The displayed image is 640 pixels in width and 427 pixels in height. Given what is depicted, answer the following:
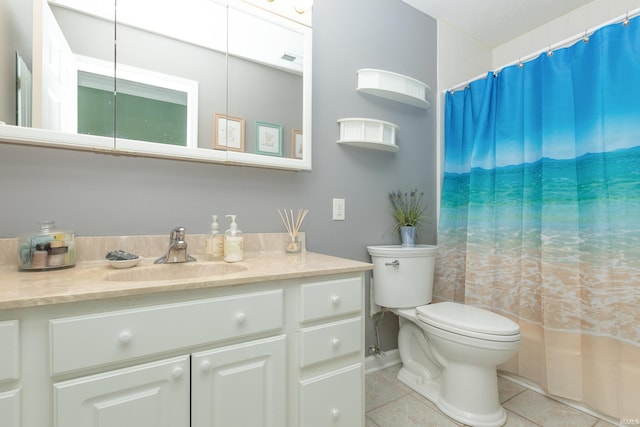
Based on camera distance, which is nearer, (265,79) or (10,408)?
(10,408)

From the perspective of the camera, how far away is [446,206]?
2.04 m

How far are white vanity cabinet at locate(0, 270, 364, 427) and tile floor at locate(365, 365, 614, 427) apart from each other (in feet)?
1.25

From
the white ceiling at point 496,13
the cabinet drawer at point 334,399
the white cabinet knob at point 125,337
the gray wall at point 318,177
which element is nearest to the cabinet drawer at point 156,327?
the white cabinet knob at point 125,337

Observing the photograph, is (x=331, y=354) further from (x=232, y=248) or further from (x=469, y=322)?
(x=469, y=322)

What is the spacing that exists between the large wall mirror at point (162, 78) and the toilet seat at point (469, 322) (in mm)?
980

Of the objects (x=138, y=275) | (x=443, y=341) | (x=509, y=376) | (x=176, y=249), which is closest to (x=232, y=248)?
(x=176, y=249)

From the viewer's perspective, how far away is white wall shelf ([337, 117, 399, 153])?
5.45 ft

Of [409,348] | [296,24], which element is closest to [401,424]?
[409,348]

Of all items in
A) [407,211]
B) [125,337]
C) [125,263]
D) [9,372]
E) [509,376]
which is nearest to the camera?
[9,372]

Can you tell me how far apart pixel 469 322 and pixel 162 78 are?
1693mm

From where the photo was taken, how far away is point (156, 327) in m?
0.79

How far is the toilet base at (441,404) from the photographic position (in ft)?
4.43

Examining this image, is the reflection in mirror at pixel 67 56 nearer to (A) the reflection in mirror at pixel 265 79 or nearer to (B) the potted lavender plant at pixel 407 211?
(A) the reflection in mirror at pixel 265 79

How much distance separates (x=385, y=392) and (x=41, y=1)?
221cm
